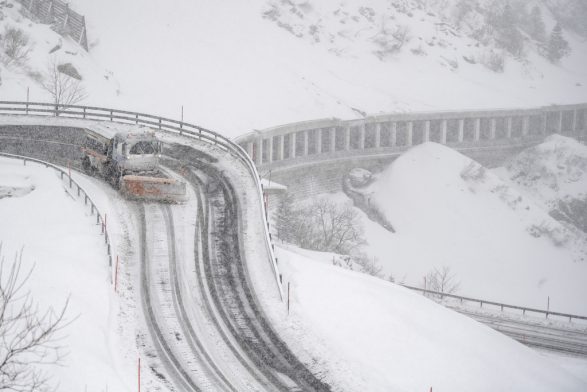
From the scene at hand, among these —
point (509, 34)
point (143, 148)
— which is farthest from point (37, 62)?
point (509, 34)

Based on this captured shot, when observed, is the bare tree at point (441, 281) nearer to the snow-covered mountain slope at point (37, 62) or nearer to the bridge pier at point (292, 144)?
the bridge pier at point (292, 144)

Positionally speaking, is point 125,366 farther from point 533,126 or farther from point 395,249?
point 533,126

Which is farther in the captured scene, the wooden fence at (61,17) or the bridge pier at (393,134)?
the bridge pier at (393,134)

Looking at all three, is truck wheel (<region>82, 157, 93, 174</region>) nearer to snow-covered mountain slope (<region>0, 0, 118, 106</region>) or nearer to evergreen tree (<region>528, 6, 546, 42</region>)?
snow-covered mountain slope (<region>0, 0, 118, 106</region>)

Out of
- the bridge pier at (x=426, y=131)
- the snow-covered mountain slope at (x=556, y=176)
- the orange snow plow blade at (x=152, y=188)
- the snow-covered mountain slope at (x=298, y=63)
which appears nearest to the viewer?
the orange snow plow blade at (x=152, y=188)

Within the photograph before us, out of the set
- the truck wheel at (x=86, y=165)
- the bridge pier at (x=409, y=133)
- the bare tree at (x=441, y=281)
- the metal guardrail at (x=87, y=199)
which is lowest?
the bare tree at (x=441, y=281)

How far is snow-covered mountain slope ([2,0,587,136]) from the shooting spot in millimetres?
64062

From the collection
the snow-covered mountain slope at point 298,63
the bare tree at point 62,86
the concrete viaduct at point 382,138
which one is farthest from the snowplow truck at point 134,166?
the concrete viaduct at point 382,138

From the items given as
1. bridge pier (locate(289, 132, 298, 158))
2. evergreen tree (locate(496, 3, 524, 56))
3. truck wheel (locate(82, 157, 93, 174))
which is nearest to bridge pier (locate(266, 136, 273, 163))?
bridge pier (locate(289, 132, 298, 158))

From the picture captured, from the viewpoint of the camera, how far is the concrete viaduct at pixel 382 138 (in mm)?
67938

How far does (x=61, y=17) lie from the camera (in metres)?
62.9

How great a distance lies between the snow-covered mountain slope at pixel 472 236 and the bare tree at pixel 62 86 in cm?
2631

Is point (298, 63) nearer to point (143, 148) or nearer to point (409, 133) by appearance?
point (409, 133)

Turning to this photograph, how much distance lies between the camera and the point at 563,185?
81.2m
